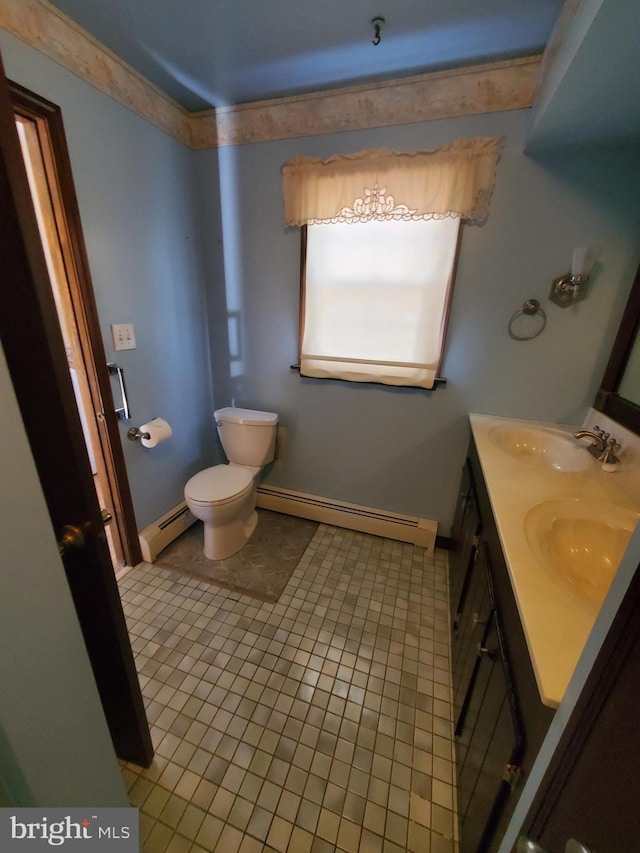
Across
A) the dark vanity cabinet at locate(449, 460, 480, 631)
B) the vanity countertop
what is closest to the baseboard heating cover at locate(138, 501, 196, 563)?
the dark vanity cabinet at locate(449, 460, 480, 631)

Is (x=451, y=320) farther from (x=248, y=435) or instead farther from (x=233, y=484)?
(x=233, y=484)

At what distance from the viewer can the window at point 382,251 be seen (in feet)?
5.09

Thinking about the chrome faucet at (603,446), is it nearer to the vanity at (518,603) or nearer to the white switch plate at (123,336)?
the vanity at (518,603)

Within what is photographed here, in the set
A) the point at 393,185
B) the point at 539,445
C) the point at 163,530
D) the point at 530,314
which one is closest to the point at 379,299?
the point at 393,185

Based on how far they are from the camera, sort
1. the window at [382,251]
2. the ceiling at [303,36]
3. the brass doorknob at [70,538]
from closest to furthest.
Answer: the brass doorknob at [70,538], the ceiling at [303,36], the window at [382,251]

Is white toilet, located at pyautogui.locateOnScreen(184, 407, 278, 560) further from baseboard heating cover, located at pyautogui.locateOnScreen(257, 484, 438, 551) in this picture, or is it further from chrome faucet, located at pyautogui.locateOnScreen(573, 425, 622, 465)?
chrome faucet, located at pyautogui.locateOnScreen(573, 425, 622, 465)

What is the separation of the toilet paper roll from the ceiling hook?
193 cm

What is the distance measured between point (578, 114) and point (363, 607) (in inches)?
87.0

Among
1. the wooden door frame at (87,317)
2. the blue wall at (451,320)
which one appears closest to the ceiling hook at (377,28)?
the blue wall at (451,320)

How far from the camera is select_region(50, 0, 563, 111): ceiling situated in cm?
115

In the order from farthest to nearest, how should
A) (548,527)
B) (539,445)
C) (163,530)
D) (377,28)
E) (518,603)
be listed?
(163,530) < (539,445) < (377,28) < (548,527) < (518,603)

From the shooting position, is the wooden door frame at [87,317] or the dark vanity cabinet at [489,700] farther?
the wooden door frame at [87,317]

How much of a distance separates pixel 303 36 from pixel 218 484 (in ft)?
6.64

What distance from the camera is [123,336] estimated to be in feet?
5.41
